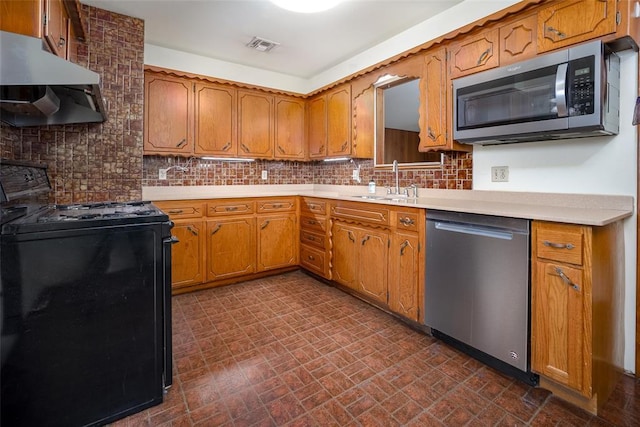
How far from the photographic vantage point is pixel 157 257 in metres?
1.59

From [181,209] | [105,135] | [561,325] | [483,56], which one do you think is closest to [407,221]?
[561,325]

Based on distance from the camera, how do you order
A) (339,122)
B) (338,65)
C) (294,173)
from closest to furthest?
(339,122) < (338,65) < (294,173)

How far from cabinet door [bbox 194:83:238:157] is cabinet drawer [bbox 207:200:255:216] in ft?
2.18

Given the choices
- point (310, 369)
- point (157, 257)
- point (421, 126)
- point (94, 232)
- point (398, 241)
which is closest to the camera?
point (94, 232)

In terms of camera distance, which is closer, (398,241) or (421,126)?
(398,241)

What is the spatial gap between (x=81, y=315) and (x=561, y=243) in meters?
2.21

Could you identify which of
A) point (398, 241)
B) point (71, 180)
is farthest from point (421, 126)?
point (71, 180)

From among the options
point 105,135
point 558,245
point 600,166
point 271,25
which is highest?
point 271,25

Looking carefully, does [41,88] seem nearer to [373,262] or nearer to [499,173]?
[373,262]

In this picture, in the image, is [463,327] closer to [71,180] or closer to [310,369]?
[310,369]

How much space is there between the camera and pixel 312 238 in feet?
11.7

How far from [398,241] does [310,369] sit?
112 cm

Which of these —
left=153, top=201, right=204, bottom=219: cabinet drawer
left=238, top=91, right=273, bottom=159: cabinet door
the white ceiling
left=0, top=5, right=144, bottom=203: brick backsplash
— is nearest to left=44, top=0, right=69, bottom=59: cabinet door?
left=0, top=5, right=144, bottom=203: brick backsplash

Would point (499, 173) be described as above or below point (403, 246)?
above
